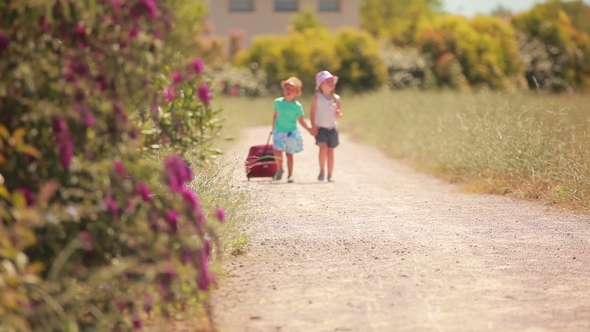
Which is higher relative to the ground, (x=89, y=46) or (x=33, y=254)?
(x=89, y=46)

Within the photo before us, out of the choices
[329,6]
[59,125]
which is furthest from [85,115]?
[329,6]

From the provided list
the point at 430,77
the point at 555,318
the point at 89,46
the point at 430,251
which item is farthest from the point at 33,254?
the point at 430,77

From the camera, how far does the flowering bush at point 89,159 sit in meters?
4.90

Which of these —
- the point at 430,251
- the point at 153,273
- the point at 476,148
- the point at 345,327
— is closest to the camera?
the point at 153,273

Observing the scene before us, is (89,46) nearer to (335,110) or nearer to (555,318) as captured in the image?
(555,318)

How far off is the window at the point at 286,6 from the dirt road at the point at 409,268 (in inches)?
2205

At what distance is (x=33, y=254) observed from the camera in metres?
5.25

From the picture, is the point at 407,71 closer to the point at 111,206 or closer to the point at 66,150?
the point at 111,206

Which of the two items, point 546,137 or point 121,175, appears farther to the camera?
point 546,137

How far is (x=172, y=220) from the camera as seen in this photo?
5129 millimetres

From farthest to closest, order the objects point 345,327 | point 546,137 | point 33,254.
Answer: point 546,137, point 345,327, point 33,254

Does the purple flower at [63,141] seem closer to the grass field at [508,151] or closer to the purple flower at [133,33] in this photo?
the purple flower at [133,33]

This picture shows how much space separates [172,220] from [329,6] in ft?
210

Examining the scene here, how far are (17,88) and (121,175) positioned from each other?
0.67 m
